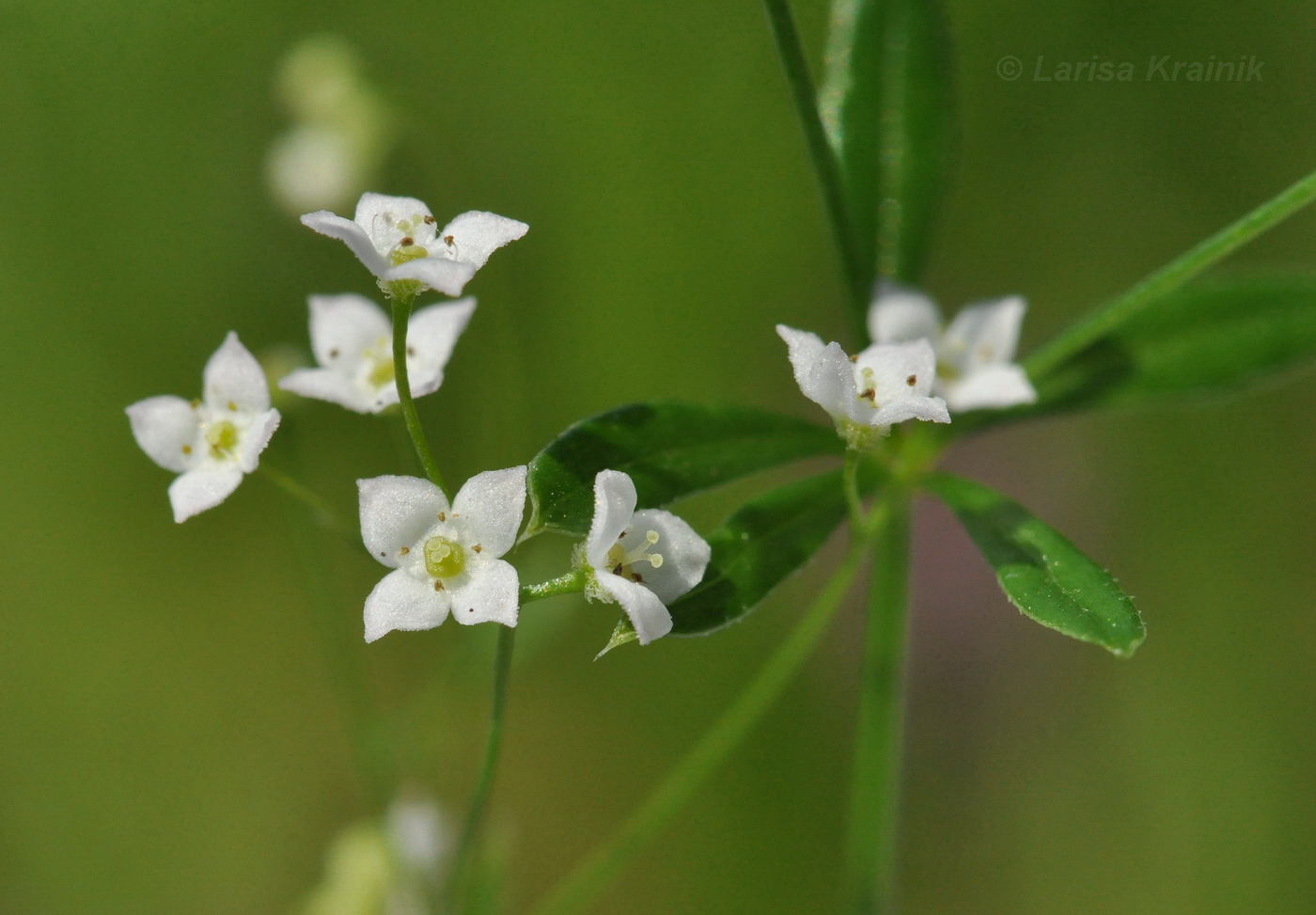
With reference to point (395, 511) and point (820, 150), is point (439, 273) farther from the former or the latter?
point (820, 150)

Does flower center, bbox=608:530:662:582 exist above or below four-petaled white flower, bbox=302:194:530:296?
below

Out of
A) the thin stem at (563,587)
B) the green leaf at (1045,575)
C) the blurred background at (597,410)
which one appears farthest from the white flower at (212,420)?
the blurred background at (597,410)

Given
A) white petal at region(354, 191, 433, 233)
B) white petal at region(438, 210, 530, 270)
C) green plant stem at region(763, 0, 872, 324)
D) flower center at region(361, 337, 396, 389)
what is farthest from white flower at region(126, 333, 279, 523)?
green plant stem at region(763, 0, 872, 324)

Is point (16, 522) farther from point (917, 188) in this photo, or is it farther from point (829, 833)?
point (917, 188)

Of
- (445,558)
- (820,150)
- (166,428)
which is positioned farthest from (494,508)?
(820,150)

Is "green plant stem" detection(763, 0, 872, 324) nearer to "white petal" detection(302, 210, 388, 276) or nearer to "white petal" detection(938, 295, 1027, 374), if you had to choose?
"white petal" detection(938, 295, 1027, 374)
